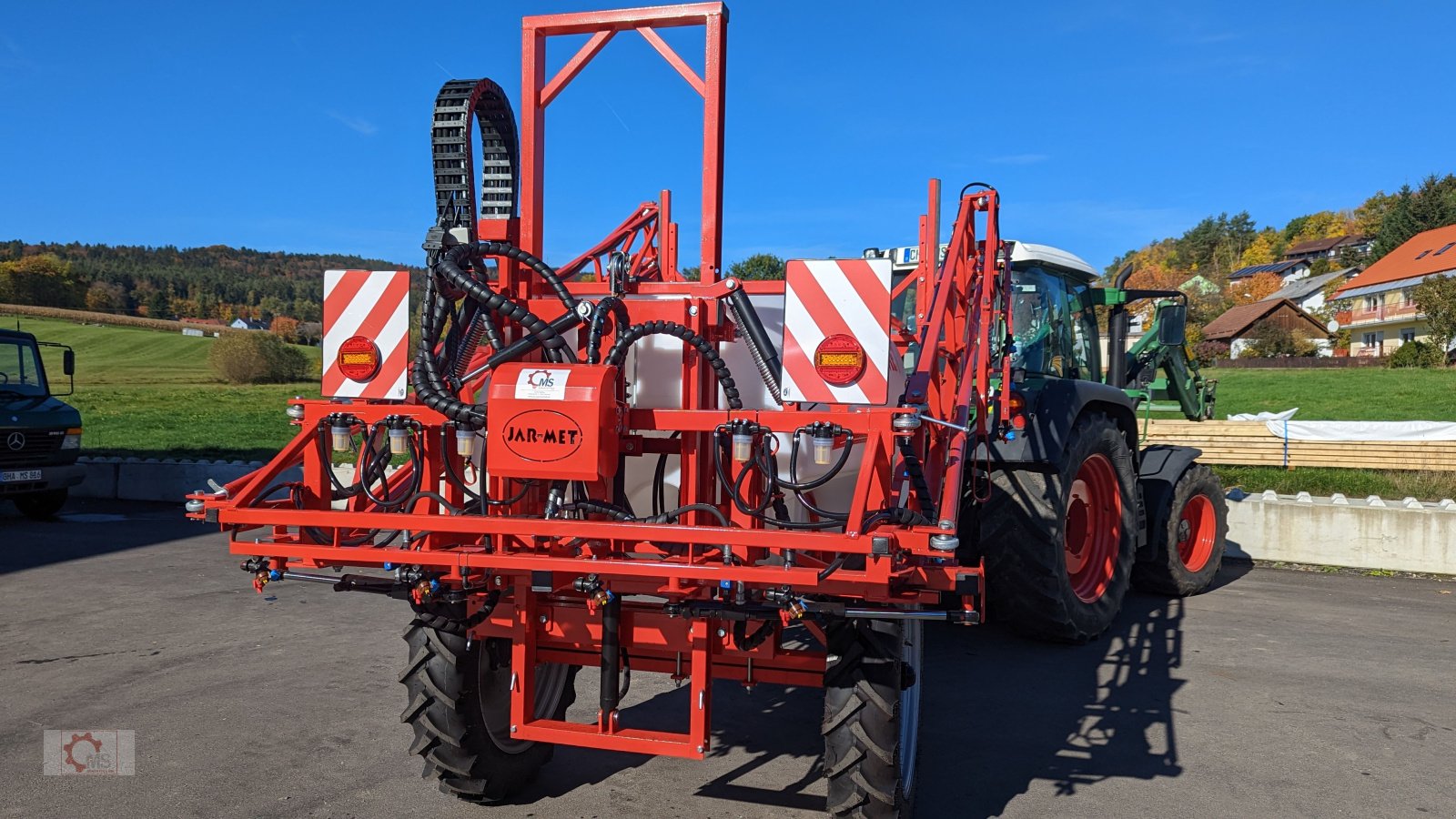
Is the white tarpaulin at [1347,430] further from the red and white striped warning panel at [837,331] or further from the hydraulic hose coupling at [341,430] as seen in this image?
the hydraulic hose coupling at [341,430]

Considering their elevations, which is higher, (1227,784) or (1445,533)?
(1445,533)

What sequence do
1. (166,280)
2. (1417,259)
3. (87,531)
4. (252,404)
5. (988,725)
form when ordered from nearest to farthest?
(988,725), (87,531), (252,404), (1417,259), (166,280)

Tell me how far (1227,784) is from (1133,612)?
3.34 m

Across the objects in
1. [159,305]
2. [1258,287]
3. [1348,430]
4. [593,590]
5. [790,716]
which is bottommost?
[790,716]

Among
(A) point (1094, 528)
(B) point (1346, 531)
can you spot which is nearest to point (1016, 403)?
(A) point (1094, 528)

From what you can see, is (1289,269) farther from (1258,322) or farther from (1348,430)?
(1348,430)

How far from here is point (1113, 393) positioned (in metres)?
6.73

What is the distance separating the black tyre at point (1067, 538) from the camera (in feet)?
19.3

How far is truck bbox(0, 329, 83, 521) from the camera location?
11000mm

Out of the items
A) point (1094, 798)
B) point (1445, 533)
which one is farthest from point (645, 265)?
point (1445, 533)

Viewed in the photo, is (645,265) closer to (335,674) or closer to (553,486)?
(553,486)

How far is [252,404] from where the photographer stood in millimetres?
28766

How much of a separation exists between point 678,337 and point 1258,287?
3833 inches

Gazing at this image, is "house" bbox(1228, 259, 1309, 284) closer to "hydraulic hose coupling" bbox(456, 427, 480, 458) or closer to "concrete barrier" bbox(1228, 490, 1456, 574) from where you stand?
"concrete barrier" bbox(1228, 490, 1456, 574)
